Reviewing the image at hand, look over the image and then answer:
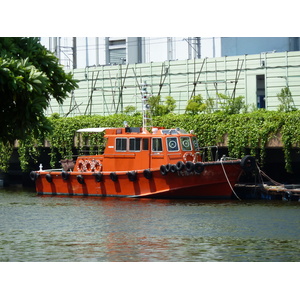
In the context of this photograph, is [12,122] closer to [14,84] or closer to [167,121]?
[14,84]

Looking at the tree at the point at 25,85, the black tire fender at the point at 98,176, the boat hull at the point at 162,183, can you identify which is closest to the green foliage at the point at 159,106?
the boat hull at the point at 162,183

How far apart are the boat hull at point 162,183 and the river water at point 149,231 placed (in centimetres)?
99

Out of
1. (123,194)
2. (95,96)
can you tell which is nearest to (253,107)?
(123,194)

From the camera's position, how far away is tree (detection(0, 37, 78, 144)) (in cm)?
1442

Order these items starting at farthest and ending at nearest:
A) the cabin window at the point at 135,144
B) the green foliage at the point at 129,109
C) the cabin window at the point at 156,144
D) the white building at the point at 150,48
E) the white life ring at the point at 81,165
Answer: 1. the white building at the point at 150,48
2. the green foliage at the point at 129,109
3. the white life ring at the point at 81,165
4. the cabin window at the point at 135,144
5. the cabin window at the point at 156,144

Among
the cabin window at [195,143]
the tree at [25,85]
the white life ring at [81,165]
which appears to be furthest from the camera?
the white life ring at [81,165]

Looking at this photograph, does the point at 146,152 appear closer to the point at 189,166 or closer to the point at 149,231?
the point at 189,166

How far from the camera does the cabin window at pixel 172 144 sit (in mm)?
34312

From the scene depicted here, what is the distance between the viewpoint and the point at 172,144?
34.4 m

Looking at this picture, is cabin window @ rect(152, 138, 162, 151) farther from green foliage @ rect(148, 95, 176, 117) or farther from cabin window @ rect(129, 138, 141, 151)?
green foliage @ rect(148, 95, 176, 117)

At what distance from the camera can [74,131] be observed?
42.2 metres

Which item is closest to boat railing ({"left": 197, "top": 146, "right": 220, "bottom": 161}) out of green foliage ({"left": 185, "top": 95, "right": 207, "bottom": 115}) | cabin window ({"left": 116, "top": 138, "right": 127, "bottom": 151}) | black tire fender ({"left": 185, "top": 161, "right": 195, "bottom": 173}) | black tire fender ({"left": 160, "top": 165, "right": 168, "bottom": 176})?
black tire fender ({"left": 185, "top": 161, "right": 195, "bottom": 173})

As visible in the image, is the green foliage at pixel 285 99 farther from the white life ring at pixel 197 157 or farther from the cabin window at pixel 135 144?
the cabin window at pixel 135 144

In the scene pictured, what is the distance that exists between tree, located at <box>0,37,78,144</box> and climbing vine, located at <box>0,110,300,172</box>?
15999mm
